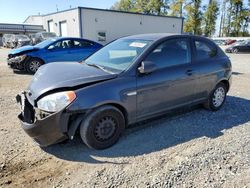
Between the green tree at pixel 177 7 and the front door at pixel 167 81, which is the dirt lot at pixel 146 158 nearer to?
the front door at pixel 167 81

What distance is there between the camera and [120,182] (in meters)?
2.89

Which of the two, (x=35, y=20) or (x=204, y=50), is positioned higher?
(x=35, y=20)

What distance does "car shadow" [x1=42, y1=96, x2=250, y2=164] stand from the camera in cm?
348

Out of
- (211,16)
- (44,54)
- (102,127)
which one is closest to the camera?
(102,127)

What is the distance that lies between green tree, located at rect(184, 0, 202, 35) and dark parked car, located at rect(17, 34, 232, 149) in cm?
4024

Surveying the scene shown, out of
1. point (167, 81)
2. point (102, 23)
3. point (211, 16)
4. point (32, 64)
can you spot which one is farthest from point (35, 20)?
point (167, 81)

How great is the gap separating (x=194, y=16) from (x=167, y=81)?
4178 centimetres

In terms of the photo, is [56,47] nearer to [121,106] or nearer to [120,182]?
[121,106]

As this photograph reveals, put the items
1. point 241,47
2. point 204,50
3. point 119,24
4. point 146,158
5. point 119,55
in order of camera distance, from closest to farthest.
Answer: point 146,158 → point 119,55 → point 204,50 → point 241,47 → point 119,24

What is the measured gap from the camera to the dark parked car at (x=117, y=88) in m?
3.20

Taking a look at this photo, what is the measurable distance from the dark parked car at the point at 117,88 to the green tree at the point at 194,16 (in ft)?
132

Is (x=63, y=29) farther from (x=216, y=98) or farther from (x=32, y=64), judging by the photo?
(x=216, y=98)

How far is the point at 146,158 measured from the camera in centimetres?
339

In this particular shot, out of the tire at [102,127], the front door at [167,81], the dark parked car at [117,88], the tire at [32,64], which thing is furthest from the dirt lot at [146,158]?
the tire at [32,64]
